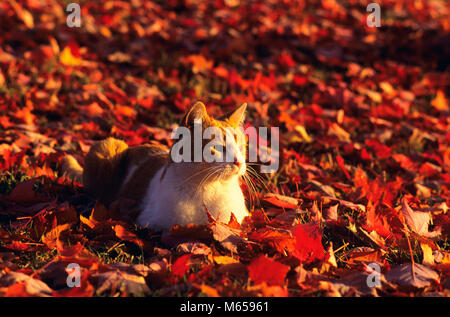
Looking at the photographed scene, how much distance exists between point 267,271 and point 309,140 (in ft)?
7.45

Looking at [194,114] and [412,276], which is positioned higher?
[194,114]

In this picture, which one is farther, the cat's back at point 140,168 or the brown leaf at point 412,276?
the cat's back at point 140,168

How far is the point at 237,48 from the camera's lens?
6.46m

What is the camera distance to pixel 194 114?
267cm

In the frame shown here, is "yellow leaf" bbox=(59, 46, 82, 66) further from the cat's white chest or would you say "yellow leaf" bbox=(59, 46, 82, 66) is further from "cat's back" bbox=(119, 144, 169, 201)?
the cat's white chest

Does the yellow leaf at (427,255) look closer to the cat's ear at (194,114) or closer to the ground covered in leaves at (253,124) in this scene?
the ground covered in leaves at (253,124)

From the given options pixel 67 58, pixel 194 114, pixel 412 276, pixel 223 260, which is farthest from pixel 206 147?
pixel 67 58

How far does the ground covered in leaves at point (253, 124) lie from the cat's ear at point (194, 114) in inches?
22.8

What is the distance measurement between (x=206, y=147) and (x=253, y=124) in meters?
1.75

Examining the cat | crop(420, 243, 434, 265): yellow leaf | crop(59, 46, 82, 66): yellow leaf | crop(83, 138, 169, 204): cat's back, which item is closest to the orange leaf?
the cat

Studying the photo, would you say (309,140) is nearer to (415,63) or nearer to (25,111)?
(25,111)

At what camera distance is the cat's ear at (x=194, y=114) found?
2.63 m

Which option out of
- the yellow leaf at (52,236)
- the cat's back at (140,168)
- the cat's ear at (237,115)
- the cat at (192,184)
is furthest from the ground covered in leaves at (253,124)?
the cat's ear at (237,115)

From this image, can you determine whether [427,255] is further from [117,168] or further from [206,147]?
[117,168]
